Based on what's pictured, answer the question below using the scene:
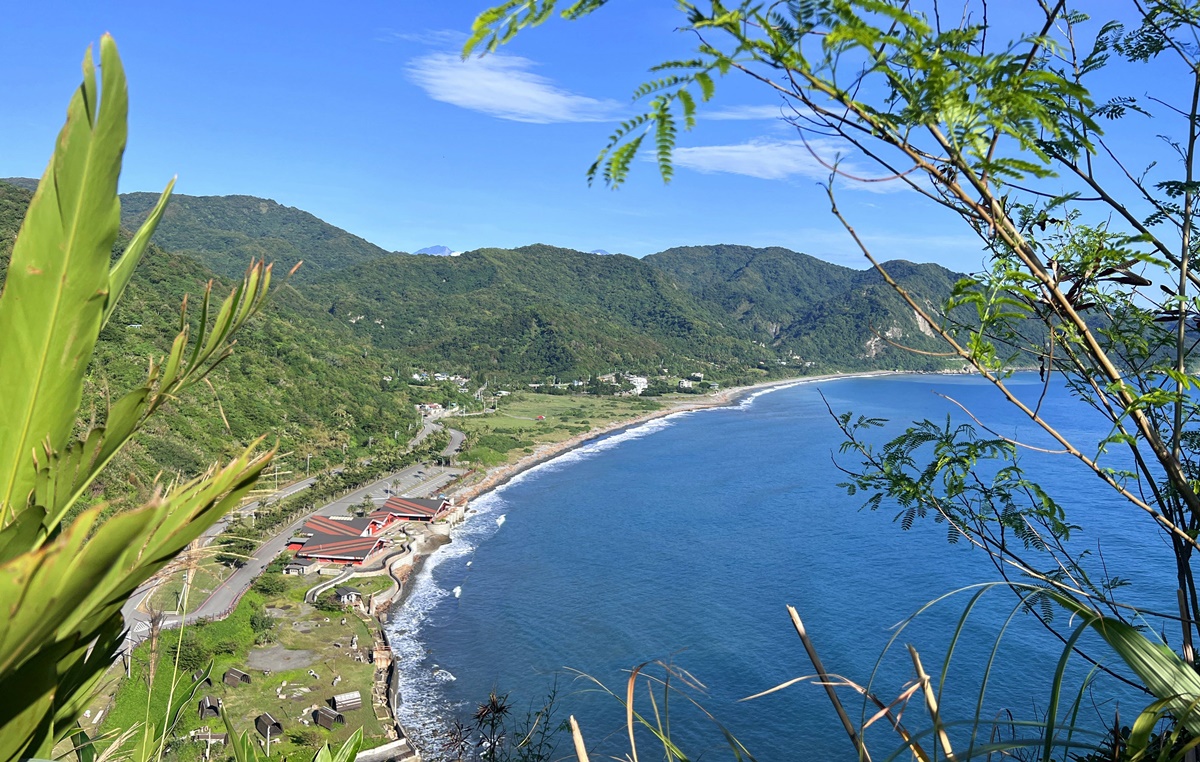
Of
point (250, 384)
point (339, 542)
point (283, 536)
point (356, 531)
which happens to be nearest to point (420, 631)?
point (339, 542)

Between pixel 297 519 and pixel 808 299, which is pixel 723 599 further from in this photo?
pixel 808 299

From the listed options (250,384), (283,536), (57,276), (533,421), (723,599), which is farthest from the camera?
(533,421)

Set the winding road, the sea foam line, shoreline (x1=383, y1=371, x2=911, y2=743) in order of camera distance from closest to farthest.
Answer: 1. the sea foam line
2. the winding road
3. shoreline (x1=383, y1=371, x2=911, y2=743)

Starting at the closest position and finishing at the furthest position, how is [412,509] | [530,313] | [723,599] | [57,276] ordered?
1. [57,276]
2. [723,599]
3. [412,509]
4. [530,313]

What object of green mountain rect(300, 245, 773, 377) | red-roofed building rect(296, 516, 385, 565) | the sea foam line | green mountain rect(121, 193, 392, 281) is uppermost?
green mountain rect(121, 193, 392, 281)

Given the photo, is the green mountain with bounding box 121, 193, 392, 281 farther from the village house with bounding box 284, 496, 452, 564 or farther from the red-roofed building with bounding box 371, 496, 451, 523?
the village house with bounding box 284, 496, 452, 564

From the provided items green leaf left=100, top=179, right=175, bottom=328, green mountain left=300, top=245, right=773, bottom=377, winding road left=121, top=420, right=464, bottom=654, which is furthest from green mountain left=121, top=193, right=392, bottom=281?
green leaf left=100, top=179, right=175, bottom=328

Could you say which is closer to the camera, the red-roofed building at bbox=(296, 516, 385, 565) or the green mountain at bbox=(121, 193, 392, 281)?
the red-roofed building at bbox=(296, 516, 385, 565)
